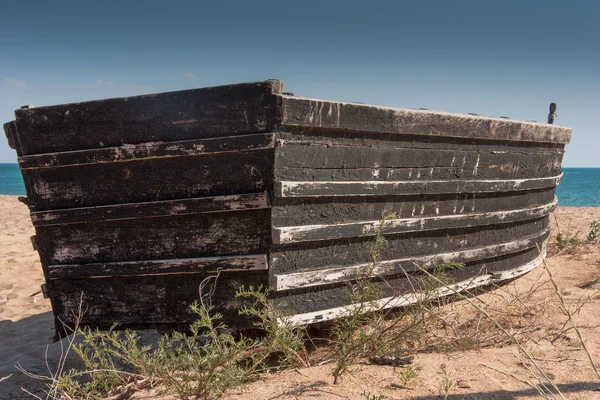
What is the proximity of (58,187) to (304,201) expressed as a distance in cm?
171

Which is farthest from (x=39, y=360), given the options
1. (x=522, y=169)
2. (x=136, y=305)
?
(x=522, y=169)

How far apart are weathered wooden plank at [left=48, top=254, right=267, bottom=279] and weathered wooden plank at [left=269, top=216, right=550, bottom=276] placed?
A: 0.49 ft

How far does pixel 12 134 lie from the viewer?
3176 millimetres

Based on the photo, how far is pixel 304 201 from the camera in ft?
9.89

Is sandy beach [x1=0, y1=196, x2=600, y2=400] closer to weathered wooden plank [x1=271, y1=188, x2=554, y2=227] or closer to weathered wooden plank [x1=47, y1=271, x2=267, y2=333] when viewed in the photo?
weathered wooden plank [x1=47, y1=271, x2=267, y2=333]

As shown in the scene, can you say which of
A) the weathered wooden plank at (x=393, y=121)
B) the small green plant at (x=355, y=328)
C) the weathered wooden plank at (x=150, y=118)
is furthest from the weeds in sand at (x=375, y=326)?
the weathered wooden plank at (x=150, y=118)

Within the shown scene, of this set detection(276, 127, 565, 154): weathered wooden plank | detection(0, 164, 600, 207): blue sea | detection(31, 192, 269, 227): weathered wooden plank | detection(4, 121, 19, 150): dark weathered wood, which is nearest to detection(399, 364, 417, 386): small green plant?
detection(31, 192, 269, 227): weathered wooden plank

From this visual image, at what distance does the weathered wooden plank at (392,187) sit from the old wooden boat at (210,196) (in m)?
0.01

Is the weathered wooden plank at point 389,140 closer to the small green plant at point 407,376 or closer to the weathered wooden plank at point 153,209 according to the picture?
the weathered wooden plank at point 153,209

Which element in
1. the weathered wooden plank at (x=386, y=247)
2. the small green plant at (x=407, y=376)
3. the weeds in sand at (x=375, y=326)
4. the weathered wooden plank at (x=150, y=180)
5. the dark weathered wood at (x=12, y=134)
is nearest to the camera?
the small green plant at (x=407, y=376)

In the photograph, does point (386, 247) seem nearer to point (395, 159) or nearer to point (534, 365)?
point (395, 159)

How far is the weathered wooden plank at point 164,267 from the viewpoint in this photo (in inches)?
116

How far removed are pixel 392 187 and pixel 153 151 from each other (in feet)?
5.60

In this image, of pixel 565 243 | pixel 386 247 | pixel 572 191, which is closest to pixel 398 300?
pixel 386 247
